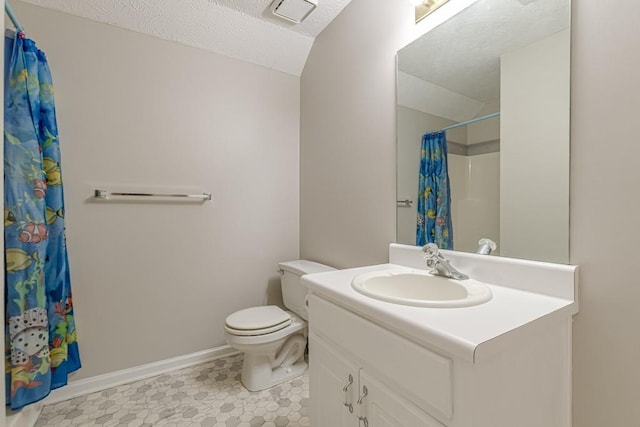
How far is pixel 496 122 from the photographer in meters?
1.09

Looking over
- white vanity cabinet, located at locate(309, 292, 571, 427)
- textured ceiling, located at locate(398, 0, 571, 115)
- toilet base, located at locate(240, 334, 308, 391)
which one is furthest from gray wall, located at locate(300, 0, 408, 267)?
white vanity cabinet, located at locate(309, 292, 571, 427)

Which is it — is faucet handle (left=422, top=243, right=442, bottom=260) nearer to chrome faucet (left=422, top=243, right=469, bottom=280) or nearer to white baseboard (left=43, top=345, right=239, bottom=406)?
chrome faucet (left=422, top=243, right=469, bottom=280)

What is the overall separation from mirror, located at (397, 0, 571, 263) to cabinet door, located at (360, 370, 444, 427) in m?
0.64

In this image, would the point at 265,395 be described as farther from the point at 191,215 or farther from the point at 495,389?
the point at 495,389

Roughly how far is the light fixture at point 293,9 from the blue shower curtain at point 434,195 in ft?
3.74

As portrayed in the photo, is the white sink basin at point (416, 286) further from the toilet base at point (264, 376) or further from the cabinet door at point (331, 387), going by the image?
the toilet base at point (264, 376)

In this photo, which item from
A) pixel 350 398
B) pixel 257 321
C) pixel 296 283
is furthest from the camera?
pixel 296 283

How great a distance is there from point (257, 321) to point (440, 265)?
3.53 ft

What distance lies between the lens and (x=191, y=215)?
1.93 metres

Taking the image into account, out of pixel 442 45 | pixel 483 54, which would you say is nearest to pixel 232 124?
pixel 442 45

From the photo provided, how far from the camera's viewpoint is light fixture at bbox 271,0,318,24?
5.65 ft

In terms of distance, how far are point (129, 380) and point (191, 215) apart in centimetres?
106

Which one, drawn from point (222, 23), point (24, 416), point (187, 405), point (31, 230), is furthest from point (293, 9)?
point (24, 416)

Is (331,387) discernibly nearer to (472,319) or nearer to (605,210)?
(472,319)
